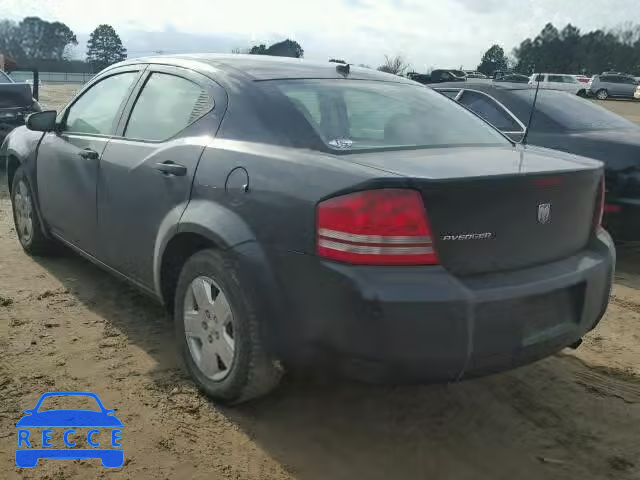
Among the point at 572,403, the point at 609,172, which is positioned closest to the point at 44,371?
the point at 572,403

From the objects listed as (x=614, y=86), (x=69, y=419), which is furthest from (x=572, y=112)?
(x=614, y=86)

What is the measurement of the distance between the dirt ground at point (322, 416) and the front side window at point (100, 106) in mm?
1184

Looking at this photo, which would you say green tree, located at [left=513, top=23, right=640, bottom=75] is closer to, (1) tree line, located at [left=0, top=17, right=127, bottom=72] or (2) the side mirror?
(1) tree line, located at [left=0, top=17, right=127, bottom=72]

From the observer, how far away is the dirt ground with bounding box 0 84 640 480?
8.36 feet

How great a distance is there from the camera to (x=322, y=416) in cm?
292

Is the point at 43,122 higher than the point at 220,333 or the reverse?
higher

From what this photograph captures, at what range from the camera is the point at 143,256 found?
336cm

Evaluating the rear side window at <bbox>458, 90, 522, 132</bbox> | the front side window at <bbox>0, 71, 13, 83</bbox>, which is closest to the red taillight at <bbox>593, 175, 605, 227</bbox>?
the rear side window at <bbox>458, 90, 522, 132</bbox>

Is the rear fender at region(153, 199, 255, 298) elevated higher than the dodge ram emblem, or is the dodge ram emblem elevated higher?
the dodge ram emblem

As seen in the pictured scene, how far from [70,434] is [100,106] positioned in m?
2.22

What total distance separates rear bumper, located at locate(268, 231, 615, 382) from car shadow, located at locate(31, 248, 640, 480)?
25cm

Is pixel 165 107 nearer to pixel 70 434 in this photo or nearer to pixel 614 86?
pixel 70 434

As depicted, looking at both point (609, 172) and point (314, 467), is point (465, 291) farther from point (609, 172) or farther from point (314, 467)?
point (609, 172)

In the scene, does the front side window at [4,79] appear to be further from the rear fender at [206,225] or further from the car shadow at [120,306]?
the rear fender at [206,225]
